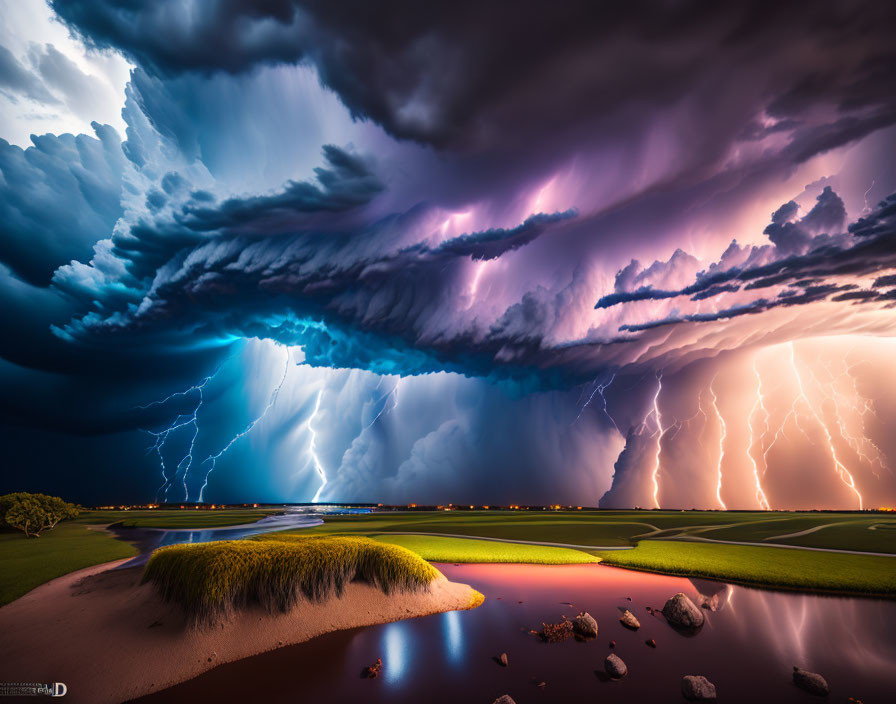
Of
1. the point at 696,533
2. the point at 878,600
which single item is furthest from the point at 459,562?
the point at 696,533

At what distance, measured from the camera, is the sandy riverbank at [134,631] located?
7.02 meters

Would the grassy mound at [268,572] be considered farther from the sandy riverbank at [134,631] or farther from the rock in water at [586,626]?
the rock in water at [586,626]

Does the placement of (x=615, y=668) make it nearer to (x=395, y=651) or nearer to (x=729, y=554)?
(x=395, y=651)

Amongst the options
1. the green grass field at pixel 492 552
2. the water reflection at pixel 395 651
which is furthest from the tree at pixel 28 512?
the water reflection at pixel 395 651

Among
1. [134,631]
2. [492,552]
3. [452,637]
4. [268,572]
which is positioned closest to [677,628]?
[452,637]

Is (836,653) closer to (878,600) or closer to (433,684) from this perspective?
(878,600)

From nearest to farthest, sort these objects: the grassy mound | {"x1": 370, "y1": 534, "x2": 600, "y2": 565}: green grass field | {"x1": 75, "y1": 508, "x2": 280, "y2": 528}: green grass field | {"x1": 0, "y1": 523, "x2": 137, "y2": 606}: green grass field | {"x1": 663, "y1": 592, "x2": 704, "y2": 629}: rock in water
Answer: the grassy mound
{"x1": 663, "y1": 592, "x2": 704, "y2": 629}: rock in water
{"x1": 0, "y1": 523, "x2": 137, "y2": 606}: green grass field
{"x1": 370, "y1": 534, "x2": 600, "y2": 565}: green grass field
{"x1": 75, "y1": 508, "x2": 280, "y2": 528}: green grass field

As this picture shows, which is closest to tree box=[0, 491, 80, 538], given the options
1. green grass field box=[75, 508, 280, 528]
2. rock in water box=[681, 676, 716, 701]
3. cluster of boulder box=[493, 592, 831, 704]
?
green grass field box=[75, 508, 280, 528]

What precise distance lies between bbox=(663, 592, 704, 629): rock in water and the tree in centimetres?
4129

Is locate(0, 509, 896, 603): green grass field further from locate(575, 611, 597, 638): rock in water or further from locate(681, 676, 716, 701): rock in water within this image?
locate(681, 676, 716, 701): rock in water

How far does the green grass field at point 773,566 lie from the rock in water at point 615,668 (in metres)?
10.8

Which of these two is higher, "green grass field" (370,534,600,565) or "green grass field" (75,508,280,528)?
"green grass field" (370,534,600,565)

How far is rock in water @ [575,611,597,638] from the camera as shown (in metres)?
8.94

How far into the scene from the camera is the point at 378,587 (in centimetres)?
1134
